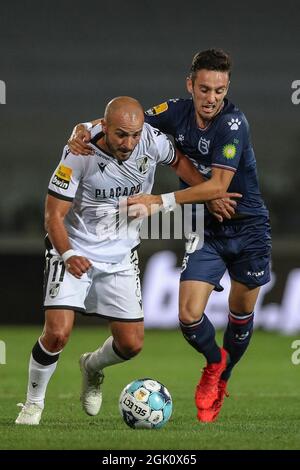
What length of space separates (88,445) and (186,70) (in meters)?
12.2

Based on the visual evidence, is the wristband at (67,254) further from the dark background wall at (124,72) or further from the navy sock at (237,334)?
the dark background wall at (124,72)

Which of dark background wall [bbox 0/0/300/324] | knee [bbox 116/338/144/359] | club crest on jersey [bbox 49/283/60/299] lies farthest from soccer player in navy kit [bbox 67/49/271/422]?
dark background wall [bbox 0/0/300/324]

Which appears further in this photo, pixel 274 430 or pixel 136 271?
pixel 136 271

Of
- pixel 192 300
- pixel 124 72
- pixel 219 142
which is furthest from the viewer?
pixel 124 72

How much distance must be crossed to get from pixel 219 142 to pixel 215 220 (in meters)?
0.65

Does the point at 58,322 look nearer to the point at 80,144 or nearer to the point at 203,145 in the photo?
the point at 80,144

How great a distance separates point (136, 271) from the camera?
6.77m

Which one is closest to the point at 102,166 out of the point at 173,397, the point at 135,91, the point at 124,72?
the point at 173,397

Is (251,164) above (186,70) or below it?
above

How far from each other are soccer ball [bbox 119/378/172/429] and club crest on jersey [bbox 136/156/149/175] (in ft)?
4.35

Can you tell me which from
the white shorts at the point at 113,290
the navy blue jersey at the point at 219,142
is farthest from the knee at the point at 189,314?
the navy blue jersey at the point at 219,142

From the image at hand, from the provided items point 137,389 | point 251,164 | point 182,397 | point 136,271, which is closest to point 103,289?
point 136,271

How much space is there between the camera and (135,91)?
16.5m
